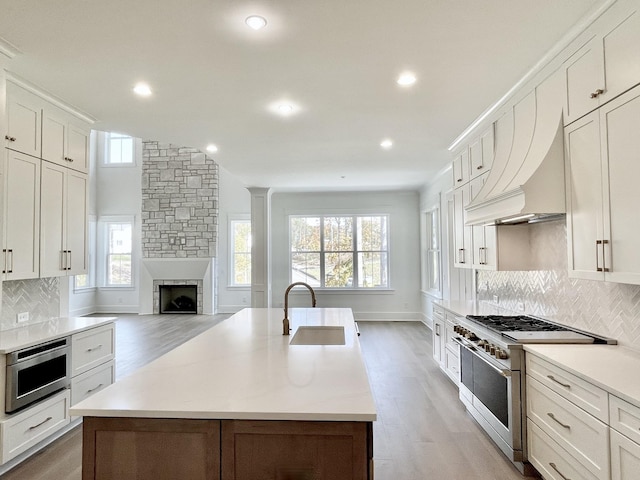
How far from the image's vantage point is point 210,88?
2969mm

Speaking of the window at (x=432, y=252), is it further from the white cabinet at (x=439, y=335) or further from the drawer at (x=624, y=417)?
the drawer at (x=624, y=417)

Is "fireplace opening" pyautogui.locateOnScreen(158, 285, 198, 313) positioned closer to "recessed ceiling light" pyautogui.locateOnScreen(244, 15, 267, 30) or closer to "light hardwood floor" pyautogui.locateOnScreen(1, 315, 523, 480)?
"light hardwood floor" pyautogui.locateOnScreen(1, 315, 523, 480)

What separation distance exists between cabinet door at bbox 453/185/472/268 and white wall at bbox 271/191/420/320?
12.2ft

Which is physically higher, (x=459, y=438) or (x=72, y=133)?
(x=72, y=133)

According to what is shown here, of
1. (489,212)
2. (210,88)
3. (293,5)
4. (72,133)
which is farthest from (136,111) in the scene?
(489,212)

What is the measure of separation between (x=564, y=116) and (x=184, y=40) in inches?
93.7

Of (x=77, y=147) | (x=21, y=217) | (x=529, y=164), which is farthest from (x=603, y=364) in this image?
(x=77, y=147)

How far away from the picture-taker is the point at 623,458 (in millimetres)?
1613

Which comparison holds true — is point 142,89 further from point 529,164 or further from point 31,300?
point 529,164

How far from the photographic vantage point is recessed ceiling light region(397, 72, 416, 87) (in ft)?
8.98

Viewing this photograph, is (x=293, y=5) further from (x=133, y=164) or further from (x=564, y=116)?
(x=133, y=164)

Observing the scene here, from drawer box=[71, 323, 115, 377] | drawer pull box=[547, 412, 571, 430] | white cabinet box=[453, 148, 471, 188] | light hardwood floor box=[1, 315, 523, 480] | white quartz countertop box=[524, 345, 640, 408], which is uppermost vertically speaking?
white cabinet box=[453, 148, 471, 188]

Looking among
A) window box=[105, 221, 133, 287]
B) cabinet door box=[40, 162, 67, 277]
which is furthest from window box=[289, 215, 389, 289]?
cabinet door box=[40, 162, 67, 277]

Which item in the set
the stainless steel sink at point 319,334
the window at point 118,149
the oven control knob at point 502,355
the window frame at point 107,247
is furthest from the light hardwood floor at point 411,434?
the window at point 118,149
